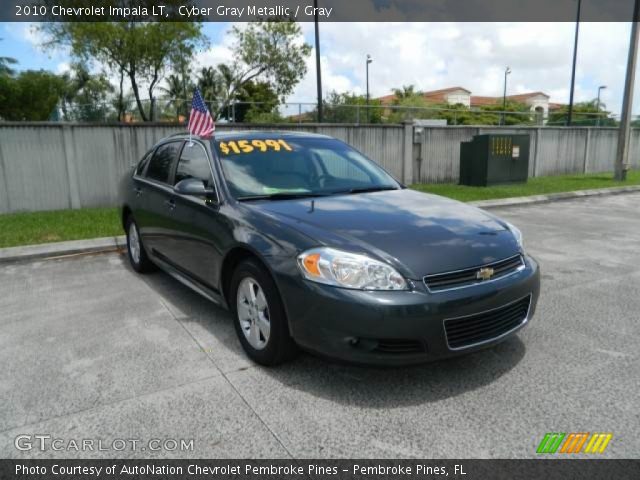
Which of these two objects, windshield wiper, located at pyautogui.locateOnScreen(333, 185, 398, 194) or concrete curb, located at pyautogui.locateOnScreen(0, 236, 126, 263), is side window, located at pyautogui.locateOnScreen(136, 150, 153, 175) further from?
windshield wiper, located at pyautogui.locateOnScreen(333, 185, 398, 194)

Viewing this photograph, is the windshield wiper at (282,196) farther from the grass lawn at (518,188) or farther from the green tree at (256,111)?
the green tree at (256,111)

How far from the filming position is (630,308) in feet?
14.5

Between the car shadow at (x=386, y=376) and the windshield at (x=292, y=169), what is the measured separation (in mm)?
1214

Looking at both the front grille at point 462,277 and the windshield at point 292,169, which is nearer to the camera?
the front grille at point 462,277

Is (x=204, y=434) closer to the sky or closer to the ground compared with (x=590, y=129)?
closer to the ground

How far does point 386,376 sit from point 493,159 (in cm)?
1211

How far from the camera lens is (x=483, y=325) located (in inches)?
115

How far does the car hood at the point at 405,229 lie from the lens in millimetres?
2861

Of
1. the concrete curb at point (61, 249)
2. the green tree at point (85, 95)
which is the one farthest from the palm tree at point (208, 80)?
the concrete curb at point (61, 249)

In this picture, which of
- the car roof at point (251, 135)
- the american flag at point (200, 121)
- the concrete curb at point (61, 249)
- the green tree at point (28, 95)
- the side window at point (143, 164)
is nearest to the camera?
the car roof at point (251, 135)

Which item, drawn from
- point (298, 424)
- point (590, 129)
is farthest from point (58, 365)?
point (590, 129)

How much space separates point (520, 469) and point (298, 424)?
3.62ft

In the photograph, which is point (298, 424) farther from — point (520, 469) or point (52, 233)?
point (52, 233)

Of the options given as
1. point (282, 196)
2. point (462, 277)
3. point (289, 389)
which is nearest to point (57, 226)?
point (282, 196)
